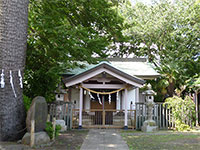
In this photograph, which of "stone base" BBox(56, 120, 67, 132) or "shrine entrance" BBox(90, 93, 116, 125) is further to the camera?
"shrine entrance" BBox(90, 93, 116, 125)

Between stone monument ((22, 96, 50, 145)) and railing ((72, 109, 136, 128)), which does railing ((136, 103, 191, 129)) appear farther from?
stone monument ((22, 96, 50, 145))

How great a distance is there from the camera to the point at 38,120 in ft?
25.7

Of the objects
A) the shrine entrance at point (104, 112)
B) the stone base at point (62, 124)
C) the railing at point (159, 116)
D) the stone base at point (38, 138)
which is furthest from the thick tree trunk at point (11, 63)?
the railing at point (159, 116)

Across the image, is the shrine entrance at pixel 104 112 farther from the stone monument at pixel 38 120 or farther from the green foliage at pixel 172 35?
the green foliage at pixel 172 35

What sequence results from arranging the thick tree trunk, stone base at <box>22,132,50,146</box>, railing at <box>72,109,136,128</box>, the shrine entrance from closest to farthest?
1. stone base at <box>22,132,50,146</box>
2. the thick tree trunk
3. the shrine entrance
4. railing at <box>72,109,136,128</box>

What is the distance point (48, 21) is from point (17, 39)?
6.66 feet

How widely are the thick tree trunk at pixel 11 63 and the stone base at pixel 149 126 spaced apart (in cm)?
674

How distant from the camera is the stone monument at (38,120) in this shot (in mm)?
7453

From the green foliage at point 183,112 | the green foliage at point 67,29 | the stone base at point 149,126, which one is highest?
the green foliage at point 67,29

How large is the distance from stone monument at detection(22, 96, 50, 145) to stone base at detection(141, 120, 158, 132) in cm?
605

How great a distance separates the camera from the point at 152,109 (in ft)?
40.7

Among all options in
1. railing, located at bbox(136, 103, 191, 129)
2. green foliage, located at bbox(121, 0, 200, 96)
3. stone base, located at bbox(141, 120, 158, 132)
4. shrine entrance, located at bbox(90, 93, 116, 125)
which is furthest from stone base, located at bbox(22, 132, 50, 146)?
green foliage, located at bbox(121, 0, 200, 96)

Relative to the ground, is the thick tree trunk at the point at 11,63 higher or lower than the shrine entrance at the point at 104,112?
higher

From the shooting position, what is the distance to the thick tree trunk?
774 cm
